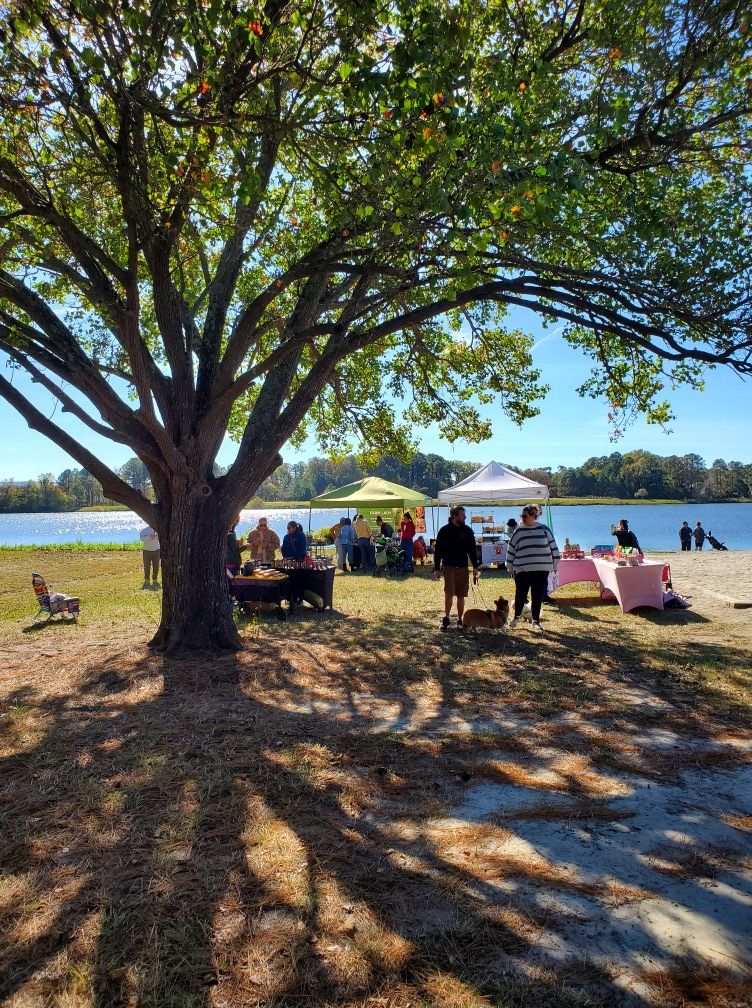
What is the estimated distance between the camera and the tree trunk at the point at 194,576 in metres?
8.23

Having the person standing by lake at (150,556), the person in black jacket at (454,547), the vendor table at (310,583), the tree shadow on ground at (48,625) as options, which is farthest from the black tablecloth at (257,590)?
the person standing by lake at (150,556)

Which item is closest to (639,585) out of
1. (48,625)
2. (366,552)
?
(48,625)

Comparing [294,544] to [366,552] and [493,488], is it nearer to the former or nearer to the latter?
[366,552]

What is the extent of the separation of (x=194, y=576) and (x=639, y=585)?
24.9 ft

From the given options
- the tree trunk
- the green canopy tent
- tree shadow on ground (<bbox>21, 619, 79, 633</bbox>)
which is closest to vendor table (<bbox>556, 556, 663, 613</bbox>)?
the tree trunk

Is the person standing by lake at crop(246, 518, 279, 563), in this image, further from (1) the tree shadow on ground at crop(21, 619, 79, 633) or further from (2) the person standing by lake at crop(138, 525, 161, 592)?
(1) the tree shadow on ground at crop(21, 619, 79, 633)

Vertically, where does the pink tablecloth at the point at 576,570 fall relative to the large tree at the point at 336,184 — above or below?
below

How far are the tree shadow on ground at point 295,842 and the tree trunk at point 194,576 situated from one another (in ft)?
4.90

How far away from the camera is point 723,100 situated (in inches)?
282

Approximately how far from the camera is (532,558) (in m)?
9.90

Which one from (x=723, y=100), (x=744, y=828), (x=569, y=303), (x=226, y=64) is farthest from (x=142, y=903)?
(x=723, y=100)

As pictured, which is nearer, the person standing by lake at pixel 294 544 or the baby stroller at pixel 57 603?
the baby stroller at pixel 57 603

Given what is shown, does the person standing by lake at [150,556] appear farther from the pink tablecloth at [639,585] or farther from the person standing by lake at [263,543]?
Answer: the pink tablecloth at [639,585]

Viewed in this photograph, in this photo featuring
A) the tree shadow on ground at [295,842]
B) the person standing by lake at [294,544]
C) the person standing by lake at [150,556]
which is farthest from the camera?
the person standing by lake at [150,556]
